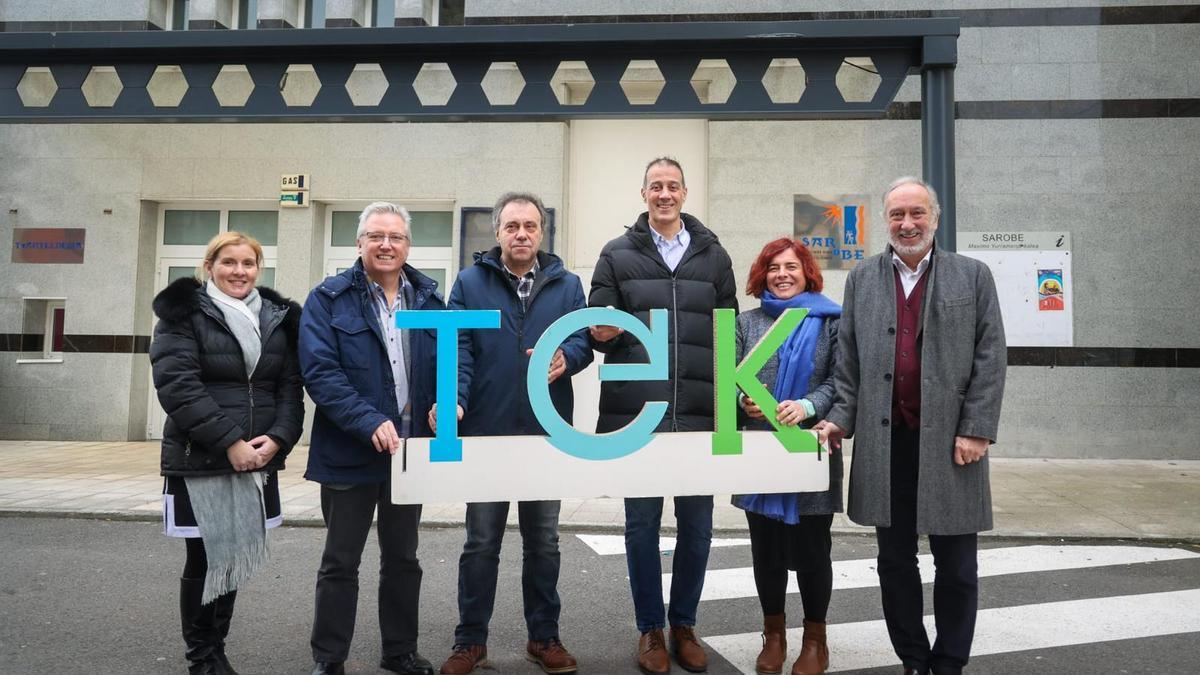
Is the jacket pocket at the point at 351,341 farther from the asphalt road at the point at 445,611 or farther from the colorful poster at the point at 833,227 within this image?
the colorful poster at the point at 833,227

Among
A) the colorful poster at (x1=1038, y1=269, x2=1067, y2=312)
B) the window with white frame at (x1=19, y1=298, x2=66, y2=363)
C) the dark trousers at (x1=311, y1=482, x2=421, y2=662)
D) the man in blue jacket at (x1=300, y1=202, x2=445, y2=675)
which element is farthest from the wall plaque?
the colorful poster at (x1=1038, y1=269, x2=1067, y2=312)

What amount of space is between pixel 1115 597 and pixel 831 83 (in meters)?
3.51

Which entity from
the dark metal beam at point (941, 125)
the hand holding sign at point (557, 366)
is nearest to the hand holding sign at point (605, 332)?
the hand holding sign at point (557, 366)

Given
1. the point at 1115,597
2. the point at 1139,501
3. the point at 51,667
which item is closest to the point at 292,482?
the point at 51,667

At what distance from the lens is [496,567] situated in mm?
3516

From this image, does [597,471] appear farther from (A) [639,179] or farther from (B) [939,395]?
(A) [639,179]

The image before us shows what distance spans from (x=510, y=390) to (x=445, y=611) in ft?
5.23

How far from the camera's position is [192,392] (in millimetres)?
3131

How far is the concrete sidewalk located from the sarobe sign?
10.7 ft

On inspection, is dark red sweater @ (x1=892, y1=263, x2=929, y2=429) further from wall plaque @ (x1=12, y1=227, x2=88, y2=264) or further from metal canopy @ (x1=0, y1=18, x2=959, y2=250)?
wall plaque @ (x1=12, y1=227, x2=88, y2=264)

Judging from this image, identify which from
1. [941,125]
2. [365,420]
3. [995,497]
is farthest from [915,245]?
[995,497]

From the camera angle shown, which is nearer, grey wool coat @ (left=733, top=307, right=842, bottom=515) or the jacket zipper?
grey wool coat @ (left=733, top=307, right=842, bottom=515)

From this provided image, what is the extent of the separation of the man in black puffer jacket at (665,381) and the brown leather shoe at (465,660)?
2.28 feet

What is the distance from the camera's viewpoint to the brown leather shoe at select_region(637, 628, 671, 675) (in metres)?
3.41
